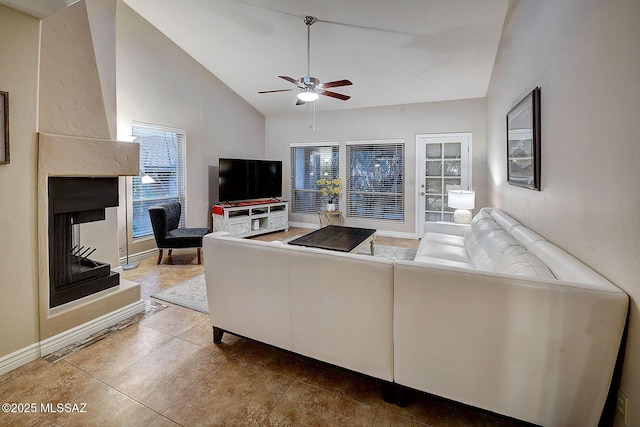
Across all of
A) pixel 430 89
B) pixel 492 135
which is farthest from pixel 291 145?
pixel 492 135

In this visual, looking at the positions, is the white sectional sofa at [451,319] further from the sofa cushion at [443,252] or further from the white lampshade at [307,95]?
the white lampshade at [307,95]

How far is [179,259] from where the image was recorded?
441 centimetres

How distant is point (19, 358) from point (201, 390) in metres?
1.29

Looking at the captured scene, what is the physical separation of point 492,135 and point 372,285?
4037 millimetres

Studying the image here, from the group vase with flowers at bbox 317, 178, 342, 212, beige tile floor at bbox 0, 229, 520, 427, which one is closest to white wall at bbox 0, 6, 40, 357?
beige tile floor at bbox 0, 229, 520, 427

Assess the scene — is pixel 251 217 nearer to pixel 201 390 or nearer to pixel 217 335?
pixel 217 335

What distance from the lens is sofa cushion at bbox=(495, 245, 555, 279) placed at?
4.77 feet

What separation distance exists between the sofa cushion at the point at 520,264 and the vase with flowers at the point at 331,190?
437 centimetres

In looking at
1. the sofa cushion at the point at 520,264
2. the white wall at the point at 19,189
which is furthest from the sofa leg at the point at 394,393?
the white wall at the point at 19,189

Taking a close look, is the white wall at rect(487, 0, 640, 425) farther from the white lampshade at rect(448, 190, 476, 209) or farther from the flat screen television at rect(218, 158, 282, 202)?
the flat screen television at rect(218, 158, 282, 202)

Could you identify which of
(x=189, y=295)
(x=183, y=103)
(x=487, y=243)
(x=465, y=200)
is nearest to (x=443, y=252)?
(x=487, y=243)

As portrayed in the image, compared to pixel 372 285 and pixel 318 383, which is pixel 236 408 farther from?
pixel 372 285

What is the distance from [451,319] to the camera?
1.35 m

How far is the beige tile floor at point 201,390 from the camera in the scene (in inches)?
59.3
